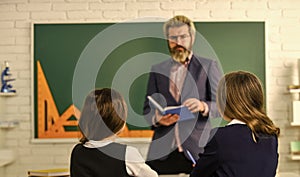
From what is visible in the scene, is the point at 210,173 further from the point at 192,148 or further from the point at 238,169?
the point at 192,148

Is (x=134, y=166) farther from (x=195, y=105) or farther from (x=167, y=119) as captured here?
(x=167, y=119)

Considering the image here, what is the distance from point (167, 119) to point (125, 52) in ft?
3.16

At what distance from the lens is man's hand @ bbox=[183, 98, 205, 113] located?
3188 mm

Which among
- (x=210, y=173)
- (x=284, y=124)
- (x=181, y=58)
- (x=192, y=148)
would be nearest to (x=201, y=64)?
(x=181, y=58)

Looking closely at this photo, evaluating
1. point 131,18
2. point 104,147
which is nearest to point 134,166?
point 104,147

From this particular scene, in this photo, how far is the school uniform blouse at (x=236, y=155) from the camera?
193 centimetres

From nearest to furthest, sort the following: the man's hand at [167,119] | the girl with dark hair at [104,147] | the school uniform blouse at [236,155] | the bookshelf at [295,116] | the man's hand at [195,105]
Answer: the school uniform blouse at [236,155] < the girl with dark hair at [104,147] < the man's hand at [195,105] < the man's hand at [167,119] < the bookshelf at [295,116]

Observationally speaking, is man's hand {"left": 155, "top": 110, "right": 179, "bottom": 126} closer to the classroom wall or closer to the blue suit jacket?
the blue suit jacket

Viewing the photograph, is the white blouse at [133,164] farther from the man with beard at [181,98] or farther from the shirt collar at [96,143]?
the man with beard at [181,98]

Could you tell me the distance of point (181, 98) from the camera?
339 centimetres

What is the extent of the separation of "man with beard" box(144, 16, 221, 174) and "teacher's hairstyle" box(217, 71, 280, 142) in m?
1.15

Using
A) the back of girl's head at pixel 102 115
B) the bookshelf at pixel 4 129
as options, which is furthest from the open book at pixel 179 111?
the bookshelf at pixel 4 129

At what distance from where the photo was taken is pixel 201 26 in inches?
162

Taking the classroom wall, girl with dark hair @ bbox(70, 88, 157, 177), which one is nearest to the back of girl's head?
girl with dark hair @ bbox(70, 88, 157, 177)
